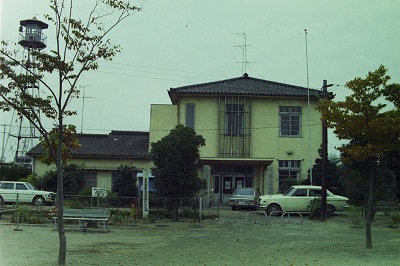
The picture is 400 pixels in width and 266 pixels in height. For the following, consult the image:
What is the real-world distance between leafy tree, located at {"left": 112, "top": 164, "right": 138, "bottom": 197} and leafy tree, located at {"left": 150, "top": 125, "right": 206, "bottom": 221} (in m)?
10.1

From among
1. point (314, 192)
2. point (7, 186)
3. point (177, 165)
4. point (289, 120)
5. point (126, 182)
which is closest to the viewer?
point (177, 165)

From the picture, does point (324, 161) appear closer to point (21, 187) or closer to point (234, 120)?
point (234, 120)

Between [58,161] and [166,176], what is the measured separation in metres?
12.0

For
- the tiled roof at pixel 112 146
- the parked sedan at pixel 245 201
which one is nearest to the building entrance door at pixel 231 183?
the parked sedan at pixel 245 201

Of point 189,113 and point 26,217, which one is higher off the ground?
point 189,113

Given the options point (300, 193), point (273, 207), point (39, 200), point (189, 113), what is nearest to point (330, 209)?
point (300, 193)

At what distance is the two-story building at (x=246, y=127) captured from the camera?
35.6 meters

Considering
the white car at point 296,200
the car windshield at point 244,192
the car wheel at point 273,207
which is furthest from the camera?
the car windshield at point 244,192

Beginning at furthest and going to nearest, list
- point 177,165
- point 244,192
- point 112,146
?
1. point 112,146
2. point 244,192
3. point 177,165

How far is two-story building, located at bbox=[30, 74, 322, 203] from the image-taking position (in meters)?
35.7

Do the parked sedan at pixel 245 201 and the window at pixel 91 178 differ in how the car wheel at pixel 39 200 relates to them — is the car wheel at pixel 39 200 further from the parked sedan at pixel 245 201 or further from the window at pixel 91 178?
the parked sedan at pixel 245 201

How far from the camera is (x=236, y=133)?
1423 inches

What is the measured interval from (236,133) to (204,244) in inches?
874

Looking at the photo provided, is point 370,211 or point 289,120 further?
point 289,120
